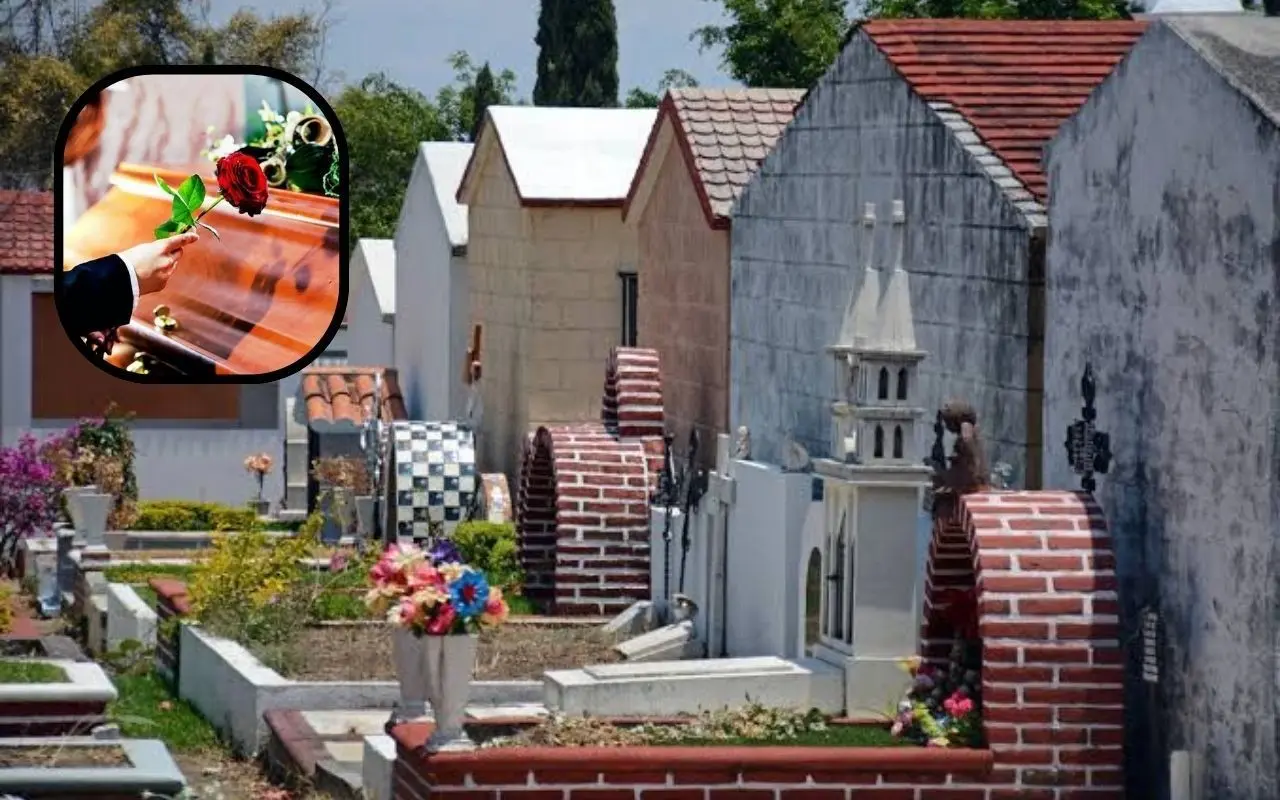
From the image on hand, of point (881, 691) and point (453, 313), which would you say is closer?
point (881, 691)

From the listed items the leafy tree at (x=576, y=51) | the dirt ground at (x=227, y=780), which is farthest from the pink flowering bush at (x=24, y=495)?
the leafy tree at (x=576, y=51)

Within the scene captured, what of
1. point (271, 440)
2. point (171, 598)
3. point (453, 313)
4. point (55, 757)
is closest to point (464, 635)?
point (55, 757)

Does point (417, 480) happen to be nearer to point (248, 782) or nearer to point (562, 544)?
point (562, 544)

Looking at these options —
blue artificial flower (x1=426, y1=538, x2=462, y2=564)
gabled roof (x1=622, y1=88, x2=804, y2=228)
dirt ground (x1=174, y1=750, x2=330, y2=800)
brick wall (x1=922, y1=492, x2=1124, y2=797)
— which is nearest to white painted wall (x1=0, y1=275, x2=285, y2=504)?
gabled roof (x1=622, y1=88, x2=804, y2=228)

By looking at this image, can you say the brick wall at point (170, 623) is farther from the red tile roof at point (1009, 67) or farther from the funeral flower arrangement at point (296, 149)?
the funeral flower arrangement at point (296, 149)

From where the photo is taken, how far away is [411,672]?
37.3 feet

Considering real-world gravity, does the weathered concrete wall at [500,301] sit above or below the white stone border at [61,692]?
above

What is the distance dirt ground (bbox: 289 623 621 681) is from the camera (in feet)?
54.5

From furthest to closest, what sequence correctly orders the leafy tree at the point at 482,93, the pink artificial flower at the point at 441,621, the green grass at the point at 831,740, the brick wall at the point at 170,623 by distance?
the leafy tree at the point at 482,93 < the brick wall at the point at 170,623 < the green grass at the point at 831,740 < the pink artificial flower at the point at 441,621

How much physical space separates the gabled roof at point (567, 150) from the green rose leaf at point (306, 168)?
20254 mm

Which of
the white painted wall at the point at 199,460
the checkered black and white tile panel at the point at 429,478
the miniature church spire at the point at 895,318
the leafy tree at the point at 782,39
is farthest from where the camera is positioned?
the leafy tree at the point at 782,39

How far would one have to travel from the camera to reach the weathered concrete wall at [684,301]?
19672 mm

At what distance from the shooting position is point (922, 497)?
13883mm

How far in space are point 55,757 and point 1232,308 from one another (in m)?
5.56
